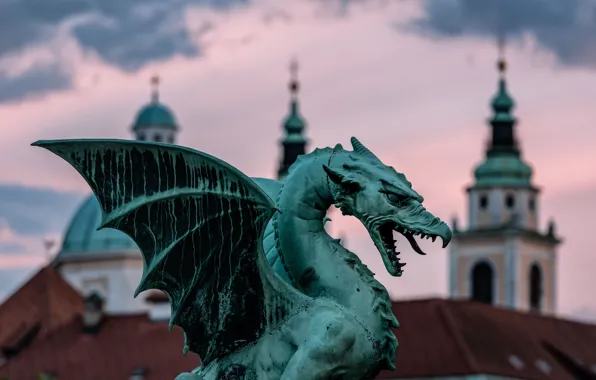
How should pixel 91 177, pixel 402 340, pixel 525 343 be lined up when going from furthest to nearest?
pixel 525 343, pixel 402 340, pixel 91 177

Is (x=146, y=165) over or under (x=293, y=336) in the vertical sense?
over

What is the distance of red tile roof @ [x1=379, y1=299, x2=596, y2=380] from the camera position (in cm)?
10262

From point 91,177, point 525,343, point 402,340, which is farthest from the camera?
point 525,343

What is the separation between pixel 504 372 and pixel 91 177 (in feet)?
295

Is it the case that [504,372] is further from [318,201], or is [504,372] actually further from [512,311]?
[318,201]

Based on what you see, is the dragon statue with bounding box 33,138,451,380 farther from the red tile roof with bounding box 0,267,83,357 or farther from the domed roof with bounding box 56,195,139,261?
the domed roof with bounding box 56,195,139,261

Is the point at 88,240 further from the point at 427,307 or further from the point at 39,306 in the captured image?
the point at 427,307

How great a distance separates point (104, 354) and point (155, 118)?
112 feet

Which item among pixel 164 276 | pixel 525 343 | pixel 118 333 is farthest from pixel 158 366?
pixel 164 276

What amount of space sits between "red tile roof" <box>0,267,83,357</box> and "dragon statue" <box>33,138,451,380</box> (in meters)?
106

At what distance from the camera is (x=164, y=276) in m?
15.3

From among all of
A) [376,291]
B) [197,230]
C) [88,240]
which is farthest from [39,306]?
[376,291]

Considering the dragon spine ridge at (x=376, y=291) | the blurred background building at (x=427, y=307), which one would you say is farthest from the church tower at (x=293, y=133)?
the dragon spine ridge at (x=376, y=291)

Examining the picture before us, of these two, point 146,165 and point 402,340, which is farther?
point 402,340
